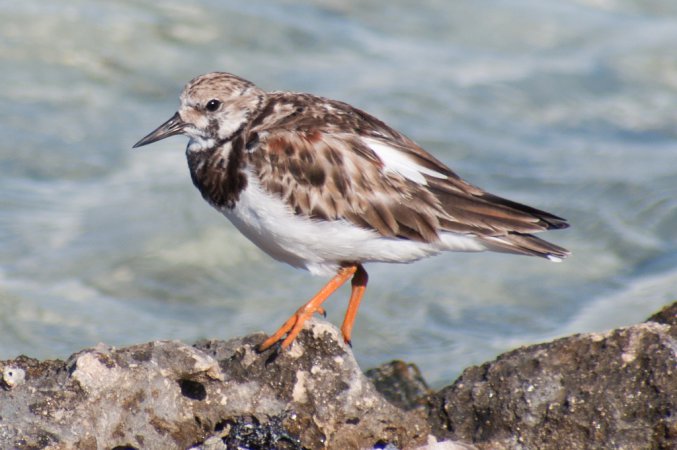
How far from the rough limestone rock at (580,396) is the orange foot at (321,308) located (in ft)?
2.16

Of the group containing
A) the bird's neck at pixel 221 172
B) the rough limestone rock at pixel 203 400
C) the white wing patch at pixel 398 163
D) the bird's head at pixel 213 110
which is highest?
the bird's head at pixel 213 110

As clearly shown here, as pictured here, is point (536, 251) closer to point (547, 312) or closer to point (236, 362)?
point (236, 362)

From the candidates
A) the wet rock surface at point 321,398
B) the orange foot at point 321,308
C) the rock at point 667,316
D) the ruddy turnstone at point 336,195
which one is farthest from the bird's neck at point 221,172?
the rock at point 667,316

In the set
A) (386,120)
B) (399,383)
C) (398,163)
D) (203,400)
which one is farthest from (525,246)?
(386,120)

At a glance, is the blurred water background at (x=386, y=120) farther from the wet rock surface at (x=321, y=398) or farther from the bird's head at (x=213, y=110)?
the wet rock surface at (x=321, y=398)

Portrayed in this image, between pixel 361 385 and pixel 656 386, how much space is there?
3.33 ft

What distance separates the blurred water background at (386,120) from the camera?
685cm

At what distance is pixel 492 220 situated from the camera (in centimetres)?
445

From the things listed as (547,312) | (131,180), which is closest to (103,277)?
(131,180)

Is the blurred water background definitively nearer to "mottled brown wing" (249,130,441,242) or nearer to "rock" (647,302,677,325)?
"mottled brown wing" (249,130,441,242)

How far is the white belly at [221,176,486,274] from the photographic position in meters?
4.28

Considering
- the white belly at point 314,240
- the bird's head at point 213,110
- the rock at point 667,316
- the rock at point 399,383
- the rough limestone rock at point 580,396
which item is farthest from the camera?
the rock at point 399,383

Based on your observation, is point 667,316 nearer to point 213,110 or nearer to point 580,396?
point 580,396

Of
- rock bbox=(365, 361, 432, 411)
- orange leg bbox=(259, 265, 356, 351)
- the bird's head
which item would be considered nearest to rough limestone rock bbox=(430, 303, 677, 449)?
orange leg bbox=(259, 265, 356, 351)
